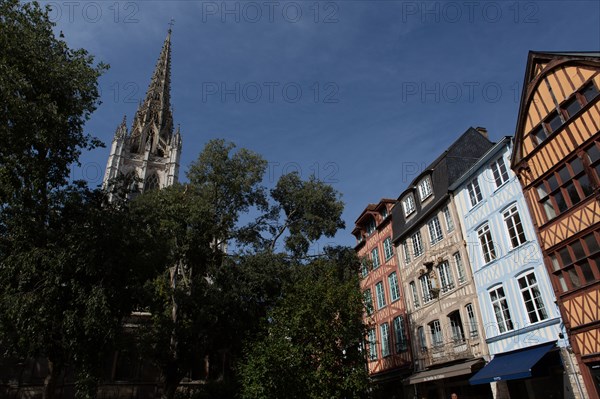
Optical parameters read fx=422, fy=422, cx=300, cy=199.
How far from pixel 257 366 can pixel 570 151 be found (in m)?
13.6

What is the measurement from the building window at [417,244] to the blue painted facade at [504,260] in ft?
11.2

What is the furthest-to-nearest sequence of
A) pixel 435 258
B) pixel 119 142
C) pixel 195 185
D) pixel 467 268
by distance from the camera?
pixel 119 142 < pixel 195 185 < pixel 435 258 < pixel 467 268

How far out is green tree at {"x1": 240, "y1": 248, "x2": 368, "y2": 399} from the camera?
1573cm

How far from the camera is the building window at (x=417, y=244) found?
Result: 865 inches

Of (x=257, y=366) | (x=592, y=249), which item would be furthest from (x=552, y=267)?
(x=257, y=366)

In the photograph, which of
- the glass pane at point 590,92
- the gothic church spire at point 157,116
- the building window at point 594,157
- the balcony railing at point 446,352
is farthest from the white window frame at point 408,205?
the gothic church spire at point 157,116

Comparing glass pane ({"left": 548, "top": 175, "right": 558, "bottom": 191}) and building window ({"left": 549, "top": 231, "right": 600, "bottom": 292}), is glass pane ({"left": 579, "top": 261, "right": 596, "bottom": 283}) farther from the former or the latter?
glass pane ({"left": 548, "top": 175, "right": 558, "bottom": 191})

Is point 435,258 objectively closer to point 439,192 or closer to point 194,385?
point 439,192

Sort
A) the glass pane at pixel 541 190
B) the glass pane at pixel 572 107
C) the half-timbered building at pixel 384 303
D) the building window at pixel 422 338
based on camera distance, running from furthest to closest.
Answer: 1. the half-timbered building at pixel 384 303
2. the building window at pixel 422 338
3. the glass pane at pixel 541 190
4. the glass pane at pixel 572 107

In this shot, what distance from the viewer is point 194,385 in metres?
27.1

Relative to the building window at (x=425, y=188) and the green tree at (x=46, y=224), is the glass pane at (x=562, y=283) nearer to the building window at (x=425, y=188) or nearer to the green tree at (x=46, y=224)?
the building window at (x=425, y=188)

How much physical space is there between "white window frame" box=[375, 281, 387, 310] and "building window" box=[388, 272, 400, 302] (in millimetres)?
899

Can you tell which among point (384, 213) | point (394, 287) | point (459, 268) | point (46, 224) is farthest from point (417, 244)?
point (46, 224)

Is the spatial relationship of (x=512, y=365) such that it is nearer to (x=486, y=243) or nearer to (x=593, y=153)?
(x=486, y=243)
